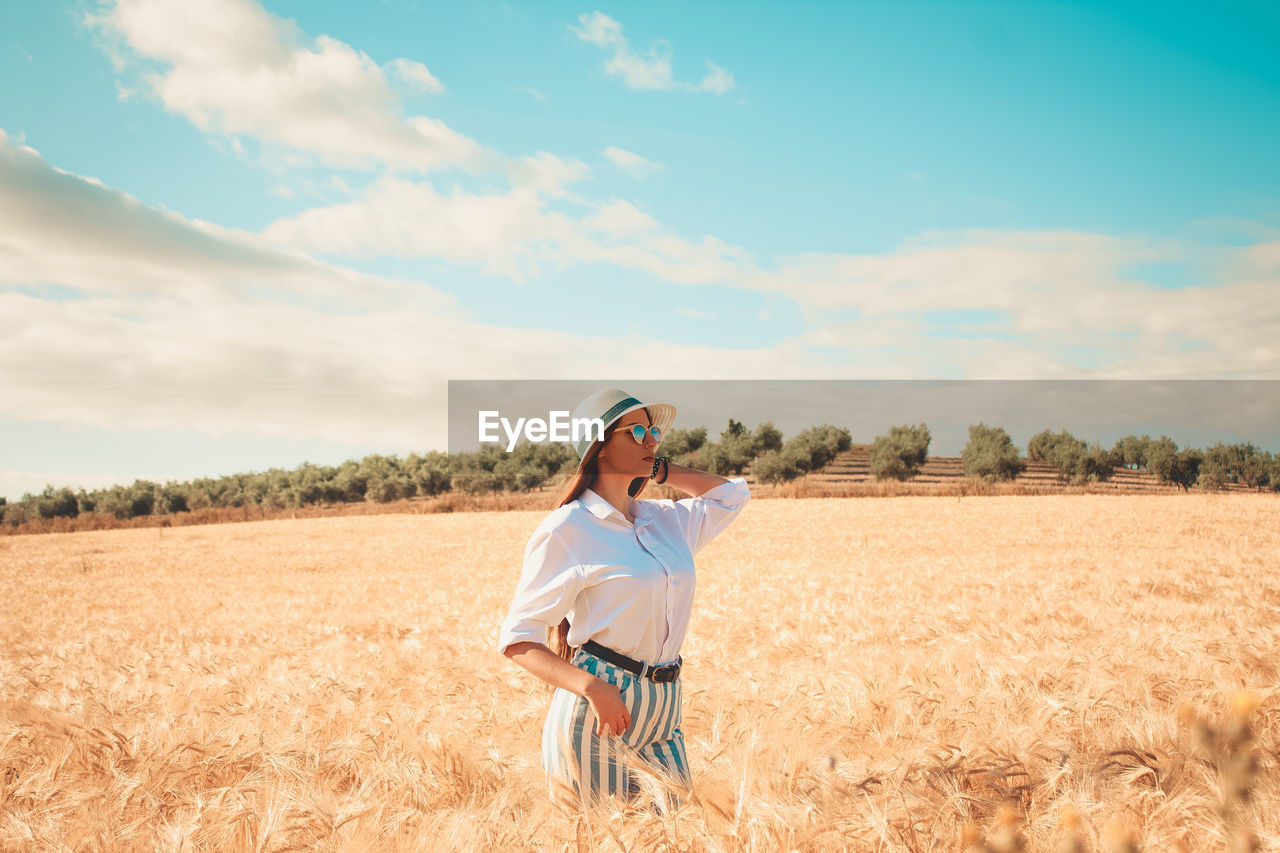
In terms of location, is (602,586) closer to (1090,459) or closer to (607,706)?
(607,706)

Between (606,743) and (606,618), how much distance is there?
52 centimetres

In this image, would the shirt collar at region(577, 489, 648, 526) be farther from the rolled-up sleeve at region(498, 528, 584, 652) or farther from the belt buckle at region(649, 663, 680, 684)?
the belt buckle at region(649, 663, 680, 684)

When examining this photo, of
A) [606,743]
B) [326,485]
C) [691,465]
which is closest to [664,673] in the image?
[606,743]

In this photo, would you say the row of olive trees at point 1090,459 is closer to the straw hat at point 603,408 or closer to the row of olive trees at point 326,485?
the row of olive trees at point 326,485

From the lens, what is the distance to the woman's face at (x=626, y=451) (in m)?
3.17

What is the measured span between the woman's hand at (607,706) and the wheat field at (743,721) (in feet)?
1.12

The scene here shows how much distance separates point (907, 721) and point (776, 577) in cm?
842

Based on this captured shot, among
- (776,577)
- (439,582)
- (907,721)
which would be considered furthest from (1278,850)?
(439,582)

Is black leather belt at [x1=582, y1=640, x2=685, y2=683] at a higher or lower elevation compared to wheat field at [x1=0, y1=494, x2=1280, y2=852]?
higher

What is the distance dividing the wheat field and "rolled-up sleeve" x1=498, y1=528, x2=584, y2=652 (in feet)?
2.39

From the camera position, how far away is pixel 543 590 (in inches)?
112

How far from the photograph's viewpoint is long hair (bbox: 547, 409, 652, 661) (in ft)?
10.3

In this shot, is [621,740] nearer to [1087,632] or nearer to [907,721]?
[907,721]

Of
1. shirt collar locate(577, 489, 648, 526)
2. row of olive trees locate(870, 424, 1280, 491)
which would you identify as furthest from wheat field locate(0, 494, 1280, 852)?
row of olive trees locate(870, 424, 1280, 491)
